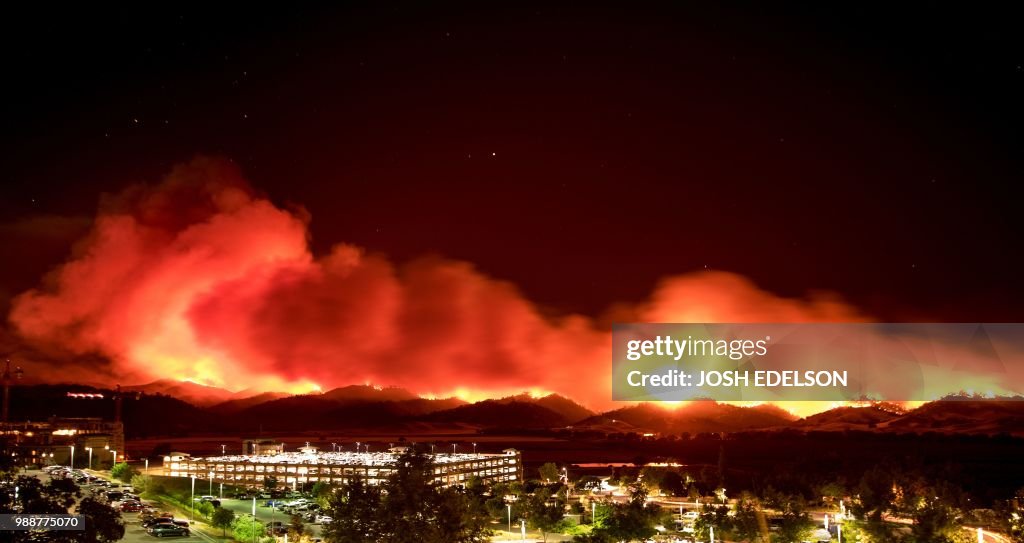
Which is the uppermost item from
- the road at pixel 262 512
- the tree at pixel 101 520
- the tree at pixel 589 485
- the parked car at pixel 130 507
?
the tree at pixel 101 520

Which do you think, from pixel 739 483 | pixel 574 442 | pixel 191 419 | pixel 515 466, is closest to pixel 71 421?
pixel 515 466

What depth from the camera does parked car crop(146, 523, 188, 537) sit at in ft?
80.8

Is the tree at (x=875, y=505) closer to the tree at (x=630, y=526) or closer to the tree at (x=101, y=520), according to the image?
the tree at (x=630, y=526)

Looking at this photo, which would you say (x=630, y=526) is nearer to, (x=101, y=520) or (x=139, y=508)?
(x=101, y=520)

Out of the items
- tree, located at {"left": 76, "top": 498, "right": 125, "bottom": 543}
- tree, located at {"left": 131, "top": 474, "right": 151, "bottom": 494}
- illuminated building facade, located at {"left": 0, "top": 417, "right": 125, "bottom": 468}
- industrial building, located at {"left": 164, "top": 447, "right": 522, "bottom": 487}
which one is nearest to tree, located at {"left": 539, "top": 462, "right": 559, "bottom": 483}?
industrial building, located at {"left": 164, "top": 447, "right": 522, "bottom": 487}

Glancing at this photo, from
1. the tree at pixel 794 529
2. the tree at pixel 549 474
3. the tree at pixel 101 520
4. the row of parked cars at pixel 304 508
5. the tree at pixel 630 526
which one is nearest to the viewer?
the tree at pixel 101 520

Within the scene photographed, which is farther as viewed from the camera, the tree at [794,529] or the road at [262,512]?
the road at [262,512]

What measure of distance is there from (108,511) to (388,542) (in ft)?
18.9

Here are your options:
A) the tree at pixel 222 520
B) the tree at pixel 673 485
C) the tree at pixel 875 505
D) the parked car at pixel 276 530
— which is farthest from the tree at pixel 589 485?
the tree at pixel 222 520

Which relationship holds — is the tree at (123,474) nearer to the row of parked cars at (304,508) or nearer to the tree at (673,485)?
the row of parked cars at (304,508)

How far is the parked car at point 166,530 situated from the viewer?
2462 centimetres

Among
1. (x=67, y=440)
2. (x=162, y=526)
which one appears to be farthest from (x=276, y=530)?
(x=67, y=440)

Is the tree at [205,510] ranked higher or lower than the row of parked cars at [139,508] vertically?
lower

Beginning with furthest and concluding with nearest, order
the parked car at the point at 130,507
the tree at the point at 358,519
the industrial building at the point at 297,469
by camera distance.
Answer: the industrial building at the point at 297,469 < the parked car at the point at 130,507 < the tree at the point at 358,519
